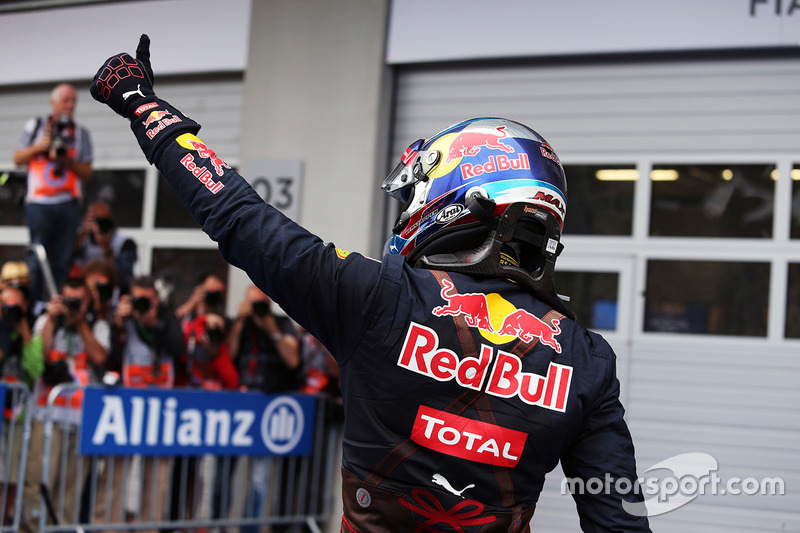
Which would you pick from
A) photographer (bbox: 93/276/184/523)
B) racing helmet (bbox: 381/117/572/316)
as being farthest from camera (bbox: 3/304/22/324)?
racing helmet (bbox: 381/117/572/316)

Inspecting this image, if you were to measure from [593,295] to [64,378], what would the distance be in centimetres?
399

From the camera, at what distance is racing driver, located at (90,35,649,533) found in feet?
5.12

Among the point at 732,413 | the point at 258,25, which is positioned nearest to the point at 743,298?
the point at 732,413

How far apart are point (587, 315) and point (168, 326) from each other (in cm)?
325

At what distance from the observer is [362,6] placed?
23.5ft

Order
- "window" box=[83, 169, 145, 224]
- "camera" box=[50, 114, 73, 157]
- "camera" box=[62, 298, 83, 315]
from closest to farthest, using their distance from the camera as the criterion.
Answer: "camera" box=[62, 298, 83, 315]
"camera" box=[50, 114, 73, 157]
"window" box=[83, 169, 145, 224]

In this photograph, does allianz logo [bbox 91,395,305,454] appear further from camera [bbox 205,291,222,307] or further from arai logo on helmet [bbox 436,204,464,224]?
arai logo on helmet [bbox 436,204,464,224]

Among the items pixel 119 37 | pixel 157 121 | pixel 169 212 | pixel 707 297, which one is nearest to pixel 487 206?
pixel 157 121

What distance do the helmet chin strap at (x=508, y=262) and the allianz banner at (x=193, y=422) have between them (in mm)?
3841

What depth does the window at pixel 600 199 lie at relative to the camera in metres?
6.53

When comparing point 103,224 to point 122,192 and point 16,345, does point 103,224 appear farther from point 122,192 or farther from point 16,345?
point 122,192

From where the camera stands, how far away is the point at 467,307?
167 cm

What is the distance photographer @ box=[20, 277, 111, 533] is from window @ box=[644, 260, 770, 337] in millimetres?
4070

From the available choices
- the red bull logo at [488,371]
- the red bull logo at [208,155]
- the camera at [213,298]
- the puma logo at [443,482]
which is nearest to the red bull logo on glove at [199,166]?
the red bull logo at [208,155]
